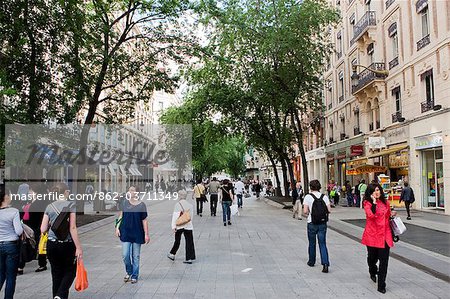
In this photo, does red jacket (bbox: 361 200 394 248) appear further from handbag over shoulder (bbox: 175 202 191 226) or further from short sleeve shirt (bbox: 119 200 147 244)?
short sleeve shirt (bbox: 119 200 147 244)

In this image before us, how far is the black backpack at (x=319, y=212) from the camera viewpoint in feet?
26.7

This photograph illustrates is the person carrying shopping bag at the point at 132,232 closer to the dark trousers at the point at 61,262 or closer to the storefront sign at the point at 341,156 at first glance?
the dark trousers at the point at 61,262

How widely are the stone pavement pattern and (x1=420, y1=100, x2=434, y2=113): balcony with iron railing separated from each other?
426 inches

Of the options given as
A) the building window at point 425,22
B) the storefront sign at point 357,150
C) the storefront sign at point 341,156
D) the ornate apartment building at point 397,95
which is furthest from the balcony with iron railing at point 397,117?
the storefront sign at point 341,156

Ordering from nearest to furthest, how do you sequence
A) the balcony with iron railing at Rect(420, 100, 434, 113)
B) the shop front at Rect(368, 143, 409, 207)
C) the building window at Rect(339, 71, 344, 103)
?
the balcony with iron railing at Rect(420, 100, 434, 113)
the shop front at Rect(368, 143, 409, 207)
the building window at Rect(339, 71, 344, 103)

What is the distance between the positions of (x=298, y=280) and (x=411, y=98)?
17.3 metres

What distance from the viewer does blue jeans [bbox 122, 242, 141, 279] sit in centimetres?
721

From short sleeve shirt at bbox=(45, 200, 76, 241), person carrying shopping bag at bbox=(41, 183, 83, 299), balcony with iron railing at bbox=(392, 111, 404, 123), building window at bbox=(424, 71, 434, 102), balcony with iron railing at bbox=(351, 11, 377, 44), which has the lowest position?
person carrying shopping bag at bbox=(41, 183, 83, 299)

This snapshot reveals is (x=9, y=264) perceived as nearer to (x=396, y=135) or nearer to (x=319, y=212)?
(x=319, y=212)

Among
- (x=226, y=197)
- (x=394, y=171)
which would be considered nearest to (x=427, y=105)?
(x=394, y=171)

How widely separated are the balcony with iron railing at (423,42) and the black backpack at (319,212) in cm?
1551

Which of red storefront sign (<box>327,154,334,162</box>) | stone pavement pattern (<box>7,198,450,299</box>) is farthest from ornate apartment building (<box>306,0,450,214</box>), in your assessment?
stone pavement pattern (<box>7,198,450,299</box>)

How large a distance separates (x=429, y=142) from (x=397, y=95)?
15.8 ft

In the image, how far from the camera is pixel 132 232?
23.8 feet
